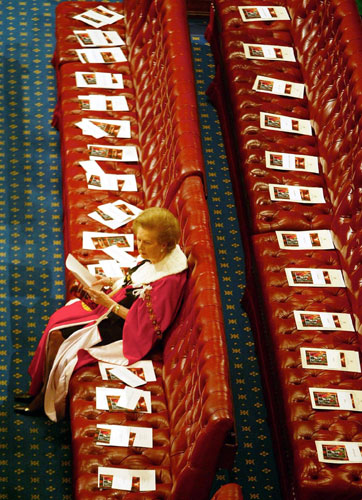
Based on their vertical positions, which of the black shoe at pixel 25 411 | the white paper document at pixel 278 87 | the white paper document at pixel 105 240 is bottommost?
the black shoe at pixel 25 411

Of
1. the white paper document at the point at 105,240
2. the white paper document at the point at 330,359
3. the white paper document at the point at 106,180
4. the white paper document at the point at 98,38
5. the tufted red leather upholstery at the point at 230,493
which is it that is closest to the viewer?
the tufted red leather upholstery at the point at 230,493

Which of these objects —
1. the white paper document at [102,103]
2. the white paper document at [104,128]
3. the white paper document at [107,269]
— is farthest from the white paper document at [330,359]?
the white paper document at [102,103]

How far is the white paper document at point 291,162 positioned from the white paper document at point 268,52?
1.04m

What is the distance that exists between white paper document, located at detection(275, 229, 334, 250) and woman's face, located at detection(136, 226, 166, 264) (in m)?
1.37

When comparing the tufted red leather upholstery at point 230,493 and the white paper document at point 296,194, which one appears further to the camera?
the white paper document at point 296,194

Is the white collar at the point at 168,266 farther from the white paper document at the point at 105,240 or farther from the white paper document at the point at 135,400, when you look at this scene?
the white paper document at the point at 105,240

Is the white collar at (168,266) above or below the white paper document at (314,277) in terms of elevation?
below

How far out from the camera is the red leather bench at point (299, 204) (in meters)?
5.39

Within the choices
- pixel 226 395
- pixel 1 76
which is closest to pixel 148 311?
pixel 226 395

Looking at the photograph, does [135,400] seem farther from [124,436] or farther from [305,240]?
[305,240]

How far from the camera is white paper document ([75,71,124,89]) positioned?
7246 mm

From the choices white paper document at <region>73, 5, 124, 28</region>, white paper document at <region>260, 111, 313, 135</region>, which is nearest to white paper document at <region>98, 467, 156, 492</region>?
white paper document at <region>260, 111, 313, 135</region>

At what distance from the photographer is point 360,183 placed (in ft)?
20.4

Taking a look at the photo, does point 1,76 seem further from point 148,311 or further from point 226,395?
point 226,395
